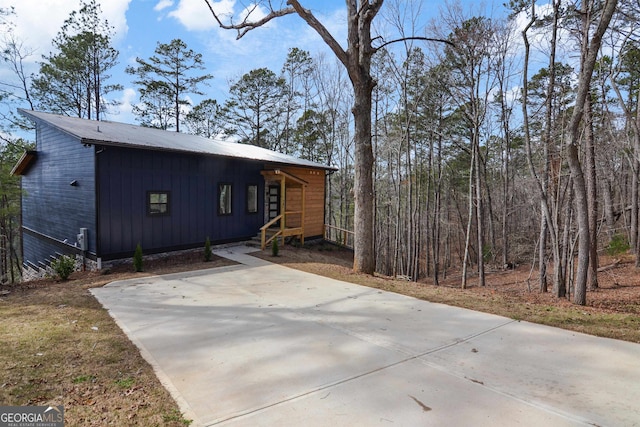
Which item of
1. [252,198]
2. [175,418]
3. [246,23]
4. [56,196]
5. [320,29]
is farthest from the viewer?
[252,198]

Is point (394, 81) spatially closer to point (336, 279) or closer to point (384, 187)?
point (384, 187)

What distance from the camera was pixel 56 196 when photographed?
9.90 metres

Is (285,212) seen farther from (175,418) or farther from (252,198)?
(175,418)

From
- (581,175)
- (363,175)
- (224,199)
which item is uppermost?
(363,175)

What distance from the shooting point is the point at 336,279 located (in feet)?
22.7

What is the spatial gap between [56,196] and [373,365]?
426 inches

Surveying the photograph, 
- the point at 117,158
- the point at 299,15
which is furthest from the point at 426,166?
the point at 117,158

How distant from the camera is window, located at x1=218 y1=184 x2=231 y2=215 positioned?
1049cm

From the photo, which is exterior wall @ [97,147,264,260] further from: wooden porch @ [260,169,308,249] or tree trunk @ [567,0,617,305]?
tree trunk @ [567,0,617,305]

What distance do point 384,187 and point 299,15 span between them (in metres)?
14.3

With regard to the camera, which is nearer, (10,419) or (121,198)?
(10,419)

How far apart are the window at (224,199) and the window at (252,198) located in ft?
2.53

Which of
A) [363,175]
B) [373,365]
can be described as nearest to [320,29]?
[363,175]

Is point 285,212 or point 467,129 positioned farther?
point 467,129
